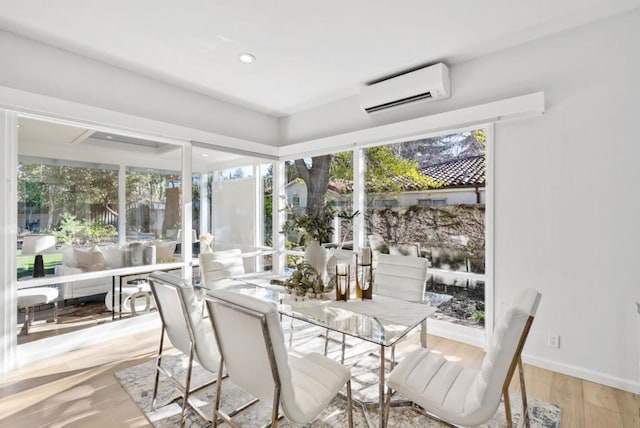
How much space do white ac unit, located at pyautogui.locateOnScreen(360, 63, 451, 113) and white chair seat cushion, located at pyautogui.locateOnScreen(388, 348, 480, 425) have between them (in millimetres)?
2488

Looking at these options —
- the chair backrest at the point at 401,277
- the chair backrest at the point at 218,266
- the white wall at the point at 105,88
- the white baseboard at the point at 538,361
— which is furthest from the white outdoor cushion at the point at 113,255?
the white baseboard at the point at 538,361

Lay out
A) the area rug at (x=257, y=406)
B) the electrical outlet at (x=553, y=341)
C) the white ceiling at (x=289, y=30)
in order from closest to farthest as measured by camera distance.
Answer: the area rug at (x=257, y=406), the white ceiling at (x=289, y=30), the electrical outlet at (x=553, y=341)

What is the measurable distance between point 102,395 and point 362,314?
6.49ft

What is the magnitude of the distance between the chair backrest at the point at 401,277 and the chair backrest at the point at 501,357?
1.14 m

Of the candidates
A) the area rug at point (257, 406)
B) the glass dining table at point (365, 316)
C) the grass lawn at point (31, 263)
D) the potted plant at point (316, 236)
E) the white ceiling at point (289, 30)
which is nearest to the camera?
the glass dining table at point (365, 316)

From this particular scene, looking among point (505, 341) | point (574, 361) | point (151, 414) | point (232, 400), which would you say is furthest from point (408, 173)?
point (151, 414)

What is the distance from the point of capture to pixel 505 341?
133 cm

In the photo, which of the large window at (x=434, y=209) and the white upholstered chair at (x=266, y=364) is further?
the large window at (x=434, y=209)

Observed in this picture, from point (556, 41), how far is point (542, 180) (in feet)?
3.80

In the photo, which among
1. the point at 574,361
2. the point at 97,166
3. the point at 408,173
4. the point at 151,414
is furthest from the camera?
the point at 408,173

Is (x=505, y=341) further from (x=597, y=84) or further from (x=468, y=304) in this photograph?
(x=597, y=84)

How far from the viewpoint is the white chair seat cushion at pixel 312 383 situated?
56.7 inches

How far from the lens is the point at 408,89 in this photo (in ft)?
10.7

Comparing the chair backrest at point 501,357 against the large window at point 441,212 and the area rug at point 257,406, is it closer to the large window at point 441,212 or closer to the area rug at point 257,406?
the area rug at point 257,406
